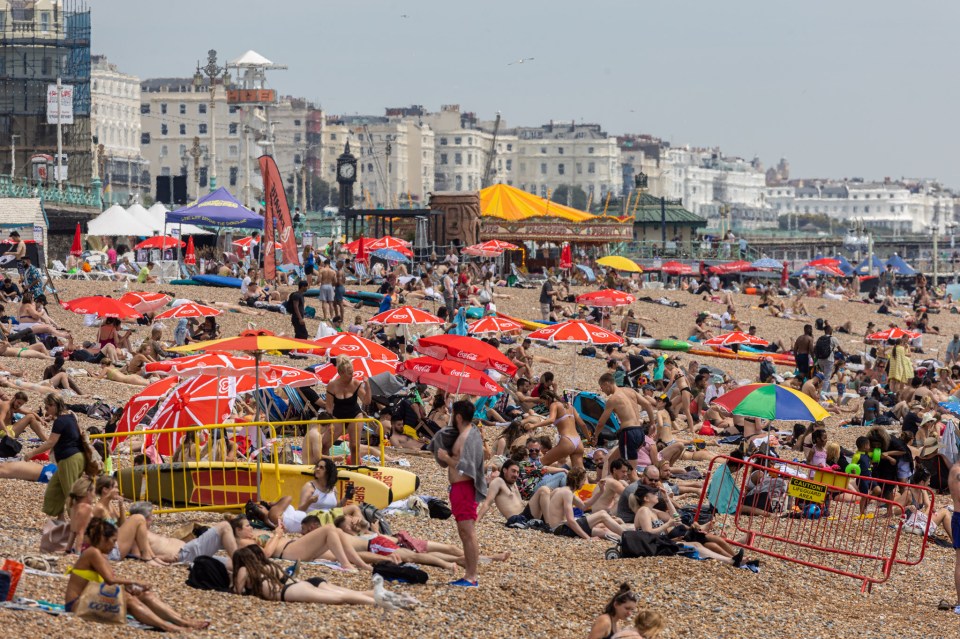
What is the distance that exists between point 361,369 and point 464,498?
20.0 feet

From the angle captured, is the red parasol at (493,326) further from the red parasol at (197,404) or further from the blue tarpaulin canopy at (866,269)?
the blue tarpaulin canopy at (866,269)

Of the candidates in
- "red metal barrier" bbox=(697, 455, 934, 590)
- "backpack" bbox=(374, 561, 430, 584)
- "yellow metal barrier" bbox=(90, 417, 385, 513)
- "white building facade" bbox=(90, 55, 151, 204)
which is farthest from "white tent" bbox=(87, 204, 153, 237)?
"white building facade" bbox=(90, 55, 151, 204)

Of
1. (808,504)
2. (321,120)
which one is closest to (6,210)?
(808,504)

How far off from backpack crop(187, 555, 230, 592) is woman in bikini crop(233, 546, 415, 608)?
0.27 feet

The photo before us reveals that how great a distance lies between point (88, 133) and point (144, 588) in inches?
1876

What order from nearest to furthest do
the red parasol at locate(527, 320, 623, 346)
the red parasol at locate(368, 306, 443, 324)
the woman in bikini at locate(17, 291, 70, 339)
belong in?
the red parasol at locate(527, 320, 623, 346) → the red parasol at locate(368, 306, 443, 324) → the woman in bikini at locate(17, 291, 70, 339)

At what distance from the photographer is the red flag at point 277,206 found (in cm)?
2333

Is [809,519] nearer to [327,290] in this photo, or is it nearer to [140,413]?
[140,413]

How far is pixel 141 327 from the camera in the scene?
22672mm

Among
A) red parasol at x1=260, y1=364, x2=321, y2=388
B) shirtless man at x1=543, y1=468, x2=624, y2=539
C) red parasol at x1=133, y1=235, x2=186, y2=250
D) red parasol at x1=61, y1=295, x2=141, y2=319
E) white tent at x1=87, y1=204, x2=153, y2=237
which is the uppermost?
white tent at x1=87, y1=204, x2=153, y2=237

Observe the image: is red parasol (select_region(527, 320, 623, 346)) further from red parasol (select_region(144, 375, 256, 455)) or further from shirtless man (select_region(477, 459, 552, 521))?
shirtless man (select_region(477, 459, 552, 521))

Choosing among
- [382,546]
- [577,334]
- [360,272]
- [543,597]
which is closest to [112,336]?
[577,334]

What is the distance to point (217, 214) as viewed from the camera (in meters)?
29.2

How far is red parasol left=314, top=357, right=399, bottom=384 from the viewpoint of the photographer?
14.7 m
